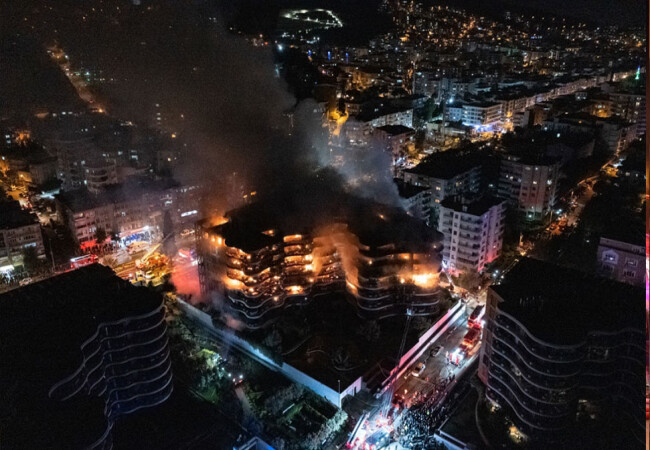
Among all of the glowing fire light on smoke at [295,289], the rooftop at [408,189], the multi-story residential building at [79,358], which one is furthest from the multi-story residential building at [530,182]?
the multi-story residential building at [79,358]

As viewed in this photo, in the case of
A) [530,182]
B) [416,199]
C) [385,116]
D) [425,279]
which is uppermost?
[385,116]

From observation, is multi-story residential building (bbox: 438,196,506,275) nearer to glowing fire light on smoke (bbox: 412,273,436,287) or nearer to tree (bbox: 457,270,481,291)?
tree (bbox: 457,270,481,291)

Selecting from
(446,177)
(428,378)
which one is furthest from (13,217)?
(446,177)

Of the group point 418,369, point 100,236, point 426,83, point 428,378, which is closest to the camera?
point 428,378

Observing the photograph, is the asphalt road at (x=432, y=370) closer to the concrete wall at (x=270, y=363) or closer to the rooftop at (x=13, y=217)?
the concrete wall at (x=270, y=363)

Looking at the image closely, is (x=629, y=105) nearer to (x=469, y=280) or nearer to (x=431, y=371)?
(x=469, y=280)

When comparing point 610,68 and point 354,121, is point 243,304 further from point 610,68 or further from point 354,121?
point 610,68

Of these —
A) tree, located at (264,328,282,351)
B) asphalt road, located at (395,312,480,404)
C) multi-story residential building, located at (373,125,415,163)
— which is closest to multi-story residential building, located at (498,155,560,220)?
multi-story residential building, located at (373,125,415,163)

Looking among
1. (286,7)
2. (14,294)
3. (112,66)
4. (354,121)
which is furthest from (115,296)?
(286,7)
